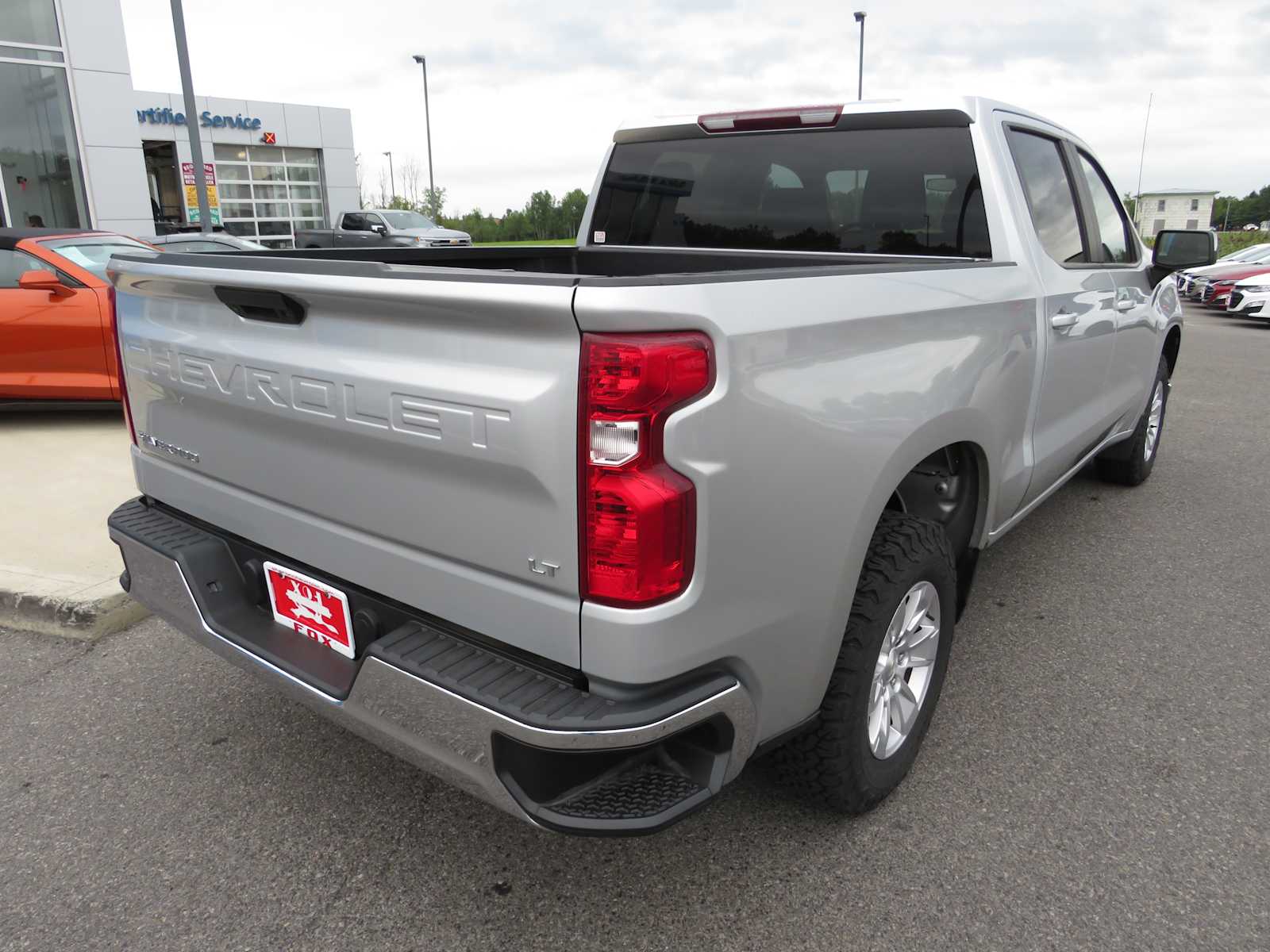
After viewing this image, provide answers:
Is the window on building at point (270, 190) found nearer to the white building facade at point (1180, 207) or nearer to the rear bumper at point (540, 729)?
the rear bumper at point (540, 729)

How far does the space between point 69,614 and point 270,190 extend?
109 ft

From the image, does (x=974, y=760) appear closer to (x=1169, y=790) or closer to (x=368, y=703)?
(x=1169, y=790)

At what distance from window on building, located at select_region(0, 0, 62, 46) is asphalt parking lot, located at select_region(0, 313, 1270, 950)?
1795 cm

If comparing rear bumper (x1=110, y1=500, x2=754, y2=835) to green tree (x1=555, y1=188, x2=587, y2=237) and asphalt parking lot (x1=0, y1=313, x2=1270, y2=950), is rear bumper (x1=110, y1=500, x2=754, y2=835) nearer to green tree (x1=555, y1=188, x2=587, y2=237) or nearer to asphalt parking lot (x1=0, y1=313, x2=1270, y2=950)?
asphalt parking lot (x1=0, y1=313, x2=1270, y2=950)

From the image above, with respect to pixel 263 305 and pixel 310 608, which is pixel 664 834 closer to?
pixel 310 608

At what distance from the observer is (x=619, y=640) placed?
1.57 meters

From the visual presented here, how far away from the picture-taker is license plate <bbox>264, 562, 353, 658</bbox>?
203 cm

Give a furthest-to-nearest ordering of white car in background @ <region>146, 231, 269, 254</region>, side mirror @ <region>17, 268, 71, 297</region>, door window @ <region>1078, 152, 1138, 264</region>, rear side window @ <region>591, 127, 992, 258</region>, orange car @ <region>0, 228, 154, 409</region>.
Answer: white car in background @ <region>146, 231, 269, 254</region> → orange car @ <region>0, 228, 154, 409</region> → side mirror @ <region>17, 268, 71, 297</region> → door window @ <region>1078, 152, 1138, 264</region> → rear side window @ <region>591, 127, 992, 258</region>

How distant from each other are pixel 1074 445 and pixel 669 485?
105 inches

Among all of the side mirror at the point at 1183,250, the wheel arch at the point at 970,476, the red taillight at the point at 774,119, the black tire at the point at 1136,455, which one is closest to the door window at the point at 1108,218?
the side mirror at the point at 1183,250

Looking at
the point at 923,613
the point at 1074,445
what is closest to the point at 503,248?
the point at 923,613

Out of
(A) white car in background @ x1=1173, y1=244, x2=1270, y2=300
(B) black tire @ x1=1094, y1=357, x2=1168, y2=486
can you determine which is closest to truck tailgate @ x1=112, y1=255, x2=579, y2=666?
(B) black tire @ x1=1094, y1=357, x2=1168, y2=486

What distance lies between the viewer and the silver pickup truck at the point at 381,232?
78.5ft

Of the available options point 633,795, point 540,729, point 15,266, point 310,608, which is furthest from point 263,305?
point 15,266
